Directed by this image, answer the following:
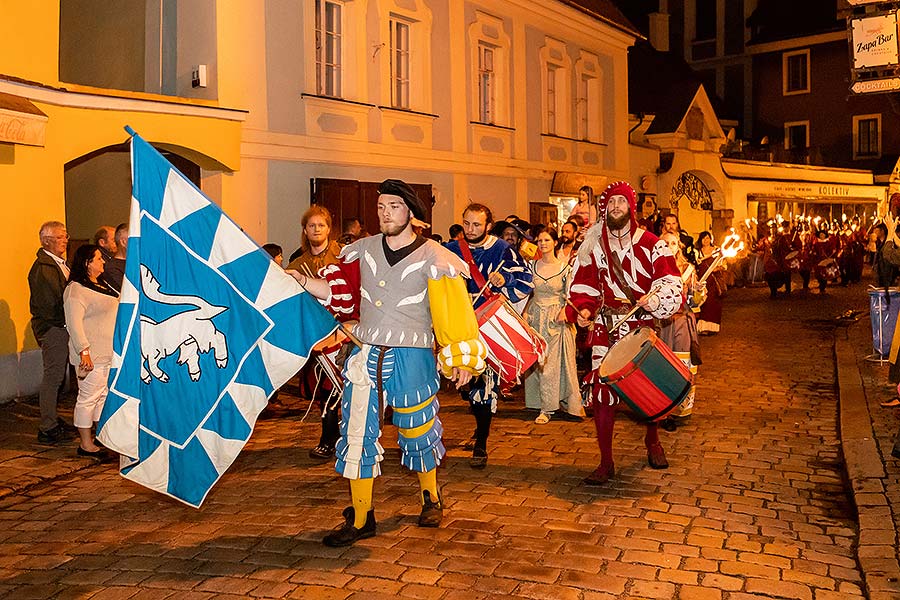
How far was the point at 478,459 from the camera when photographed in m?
6.80

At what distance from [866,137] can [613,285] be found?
36.4m

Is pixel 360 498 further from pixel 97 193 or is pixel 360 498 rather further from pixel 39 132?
pixel 97 193

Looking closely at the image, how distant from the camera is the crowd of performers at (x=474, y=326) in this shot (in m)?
5.03

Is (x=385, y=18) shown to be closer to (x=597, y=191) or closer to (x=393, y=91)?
(x=393, y=91)

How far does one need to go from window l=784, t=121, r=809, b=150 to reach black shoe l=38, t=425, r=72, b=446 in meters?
36.7

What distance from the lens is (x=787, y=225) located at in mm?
24016

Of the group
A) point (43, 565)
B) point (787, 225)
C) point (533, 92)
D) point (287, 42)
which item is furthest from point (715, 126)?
point (43, 565)

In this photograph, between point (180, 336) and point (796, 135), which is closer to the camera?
point (180, 336)

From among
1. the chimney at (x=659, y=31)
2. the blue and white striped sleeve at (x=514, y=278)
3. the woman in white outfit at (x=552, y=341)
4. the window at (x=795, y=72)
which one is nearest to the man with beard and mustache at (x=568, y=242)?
the woman in white outfit at (x=552, y=341)

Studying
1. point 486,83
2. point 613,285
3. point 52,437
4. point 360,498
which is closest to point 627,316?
point 613,285

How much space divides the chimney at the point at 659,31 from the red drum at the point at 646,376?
3039 cm

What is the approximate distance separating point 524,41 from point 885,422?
41.9ft

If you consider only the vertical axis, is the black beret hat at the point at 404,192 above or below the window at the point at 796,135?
below

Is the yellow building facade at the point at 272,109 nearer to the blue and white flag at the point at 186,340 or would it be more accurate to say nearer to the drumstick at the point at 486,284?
the drumstick at the point at 486,284
